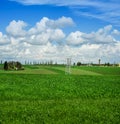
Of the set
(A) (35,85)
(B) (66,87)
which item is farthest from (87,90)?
(A) (35,85)

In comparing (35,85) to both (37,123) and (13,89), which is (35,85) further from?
(37,123)

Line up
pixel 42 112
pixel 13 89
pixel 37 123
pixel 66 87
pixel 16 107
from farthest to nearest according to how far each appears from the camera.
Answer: pixel 66 87, pixel 13 89, pixel 16 107, pixel 42 112, pixel 37 123

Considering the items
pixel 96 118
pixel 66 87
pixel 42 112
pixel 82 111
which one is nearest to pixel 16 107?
pixel 42 112

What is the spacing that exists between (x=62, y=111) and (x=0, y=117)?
421cm

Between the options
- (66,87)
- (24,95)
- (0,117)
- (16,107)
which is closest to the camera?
(0,117)

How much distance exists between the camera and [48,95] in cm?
3519

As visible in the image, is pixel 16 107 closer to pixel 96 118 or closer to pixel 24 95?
pixel 96 118

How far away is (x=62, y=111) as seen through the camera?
2269cm

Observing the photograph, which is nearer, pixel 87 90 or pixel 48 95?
pixel 48 95

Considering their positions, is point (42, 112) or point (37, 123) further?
point (42, 112)

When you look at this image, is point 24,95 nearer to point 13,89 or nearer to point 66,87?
point 13,89

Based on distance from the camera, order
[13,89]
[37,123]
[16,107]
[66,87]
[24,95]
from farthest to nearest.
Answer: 1. [66,87]
2. [13,89]
3. [24,95]
4. [16,107]
5. [37,123]

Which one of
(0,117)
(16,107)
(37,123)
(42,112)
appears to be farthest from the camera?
(16,107)

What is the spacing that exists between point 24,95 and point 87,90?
7293 millimetres
